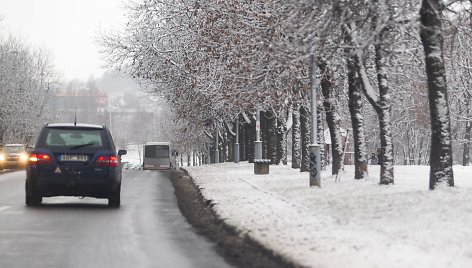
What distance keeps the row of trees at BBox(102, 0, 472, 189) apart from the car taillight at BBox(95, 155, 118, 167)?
3.98 metres

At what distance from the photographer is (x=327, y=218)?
13.2 metres

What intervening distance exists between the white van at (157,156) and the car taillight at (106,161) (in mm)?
56955

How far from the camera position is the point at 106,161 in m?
17.5

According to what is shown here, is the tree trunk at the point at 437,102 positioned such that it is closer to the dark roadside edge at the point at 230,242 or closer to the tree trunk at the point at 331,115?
the dark roadside edge at the point at 230,242

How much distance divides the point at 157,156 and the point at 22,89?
491 inches

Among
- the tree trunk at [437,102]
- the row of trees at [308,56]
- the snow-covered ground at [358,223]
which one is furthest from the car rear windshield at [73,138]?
the tree trunk at [437,102]

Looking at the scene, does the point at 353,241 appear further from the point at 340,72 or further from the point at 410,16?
the point at 340,72

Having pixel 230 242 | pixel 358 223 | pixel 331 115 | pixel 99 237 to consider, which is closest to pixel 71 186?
pixel 99 237

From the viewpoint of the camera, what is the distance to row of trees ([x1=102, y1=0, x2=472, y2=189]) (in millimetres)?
16047

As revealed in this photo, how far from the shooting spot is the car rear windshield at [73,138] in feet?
57.6

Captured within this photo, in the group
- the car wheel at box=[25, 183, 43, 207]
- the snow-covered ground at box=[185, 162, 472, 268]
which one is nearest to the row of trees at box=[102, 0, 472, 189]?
the snow-covered ground at box=[185, 162, 472, 268]

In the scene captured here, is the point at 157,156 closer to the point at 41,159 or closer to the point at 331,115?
the point at 331,115

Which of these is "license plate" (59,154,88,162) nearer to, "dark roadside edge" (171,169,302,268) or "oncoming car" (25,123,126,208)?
"oncoming car" (25,123,126,208)

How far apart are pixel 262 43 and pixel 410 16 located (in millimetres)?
3833
